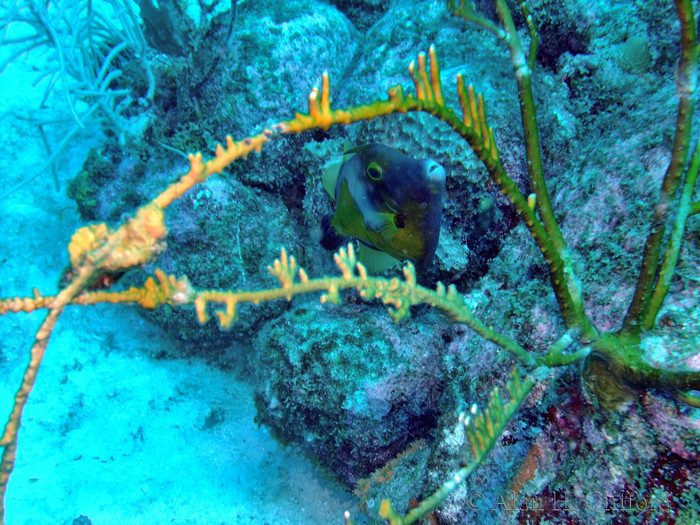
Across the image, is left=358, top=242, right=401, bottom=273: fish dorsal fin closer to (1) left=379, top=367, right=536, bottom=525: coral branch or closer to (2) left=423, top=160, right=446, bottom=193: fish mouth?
(2) left=423, top=160, right=446, bottom=193: fish mouth

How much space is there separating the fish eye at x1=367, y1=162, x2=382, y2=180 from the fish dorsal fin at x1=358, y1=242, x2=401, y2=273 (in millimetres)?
530

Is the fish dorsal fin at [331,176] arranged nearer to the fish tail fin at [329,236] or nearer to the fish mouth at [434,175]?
the fish tail fin at [329,236]

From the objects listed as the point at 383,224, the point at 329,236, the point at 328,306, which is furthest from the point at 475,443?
the point at 329,236

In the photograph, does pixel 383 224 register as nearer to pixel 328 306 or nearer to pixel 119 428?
pixel 328 306

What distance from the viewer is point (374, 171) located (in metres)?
1.92

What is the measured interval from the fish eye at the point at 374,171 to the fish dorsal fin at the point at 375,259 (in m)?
0.53

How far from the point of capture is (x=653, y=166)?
1.87 metres

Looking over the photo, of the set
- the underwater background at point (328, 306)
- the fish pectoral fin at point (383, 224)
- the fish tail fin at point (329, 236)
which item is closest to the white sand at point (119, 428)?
the underwater background at point (328, 306)

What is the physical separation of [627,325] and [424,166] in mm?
1083

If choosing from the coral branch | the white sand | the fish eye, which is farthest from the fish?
the white sand

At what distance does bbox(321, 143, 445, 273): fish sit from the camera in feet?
5.88

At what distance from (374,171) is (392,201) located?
0.64ft

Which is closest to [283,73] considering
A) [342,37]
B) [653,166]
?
[342,37]

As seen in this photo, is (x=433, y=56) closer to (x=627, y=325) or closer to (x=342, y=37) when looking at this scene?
(x=627, y=325)
